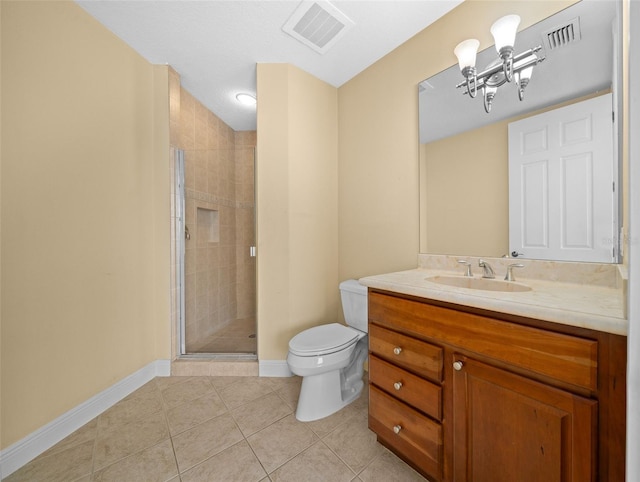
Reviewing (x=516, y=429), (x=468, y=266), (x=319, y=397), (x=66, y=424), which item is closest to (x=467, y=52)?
(x=468, y=266)

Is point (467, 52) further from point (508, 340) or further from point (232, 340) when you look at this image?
point (232, 340)

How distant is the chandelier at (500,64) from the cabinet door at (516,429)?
4.24ft

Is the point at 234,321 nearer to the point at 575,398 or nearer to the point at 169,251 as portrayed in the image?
the point at 169,251

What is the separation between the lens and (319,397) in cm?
152

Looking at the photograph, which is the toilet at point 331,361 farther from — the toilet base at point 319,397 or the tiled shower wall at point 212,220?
the tiled shower wall at point 212,220

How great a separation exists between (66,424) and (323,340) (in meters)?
1.47

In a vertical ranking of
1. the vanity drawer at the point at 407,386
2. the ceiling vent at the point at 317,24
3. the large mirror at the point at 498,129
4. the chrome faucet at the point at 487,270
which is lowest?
the vanity drawer at the point at 407,386

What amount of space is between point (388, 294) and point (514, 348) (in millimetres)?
486

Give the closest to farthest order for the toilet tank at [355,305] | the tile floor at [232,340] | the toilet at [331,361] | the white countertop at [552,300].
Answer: the white countertop at [552,300] < the toilet at [331,361] < the toilet tank at [355,305] < the tile floor at [232,340]

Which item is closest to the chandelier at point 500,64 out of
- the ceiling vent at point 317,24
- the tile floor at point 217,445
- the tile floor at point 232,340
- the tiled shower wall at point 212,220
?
the ceiling vent at point 317,24

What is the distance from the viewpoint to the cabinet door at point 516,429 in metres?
0.67

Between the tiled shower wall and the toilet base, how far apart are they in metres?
1.04

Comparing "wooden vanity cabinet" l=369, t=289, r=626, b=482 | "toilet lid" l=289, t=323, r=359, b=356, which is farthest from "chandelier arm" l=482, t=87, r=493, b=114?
"toilet lid" l=289, t=323, r=359, b=356

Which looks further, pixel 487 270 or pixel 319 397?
pixel 319 397
